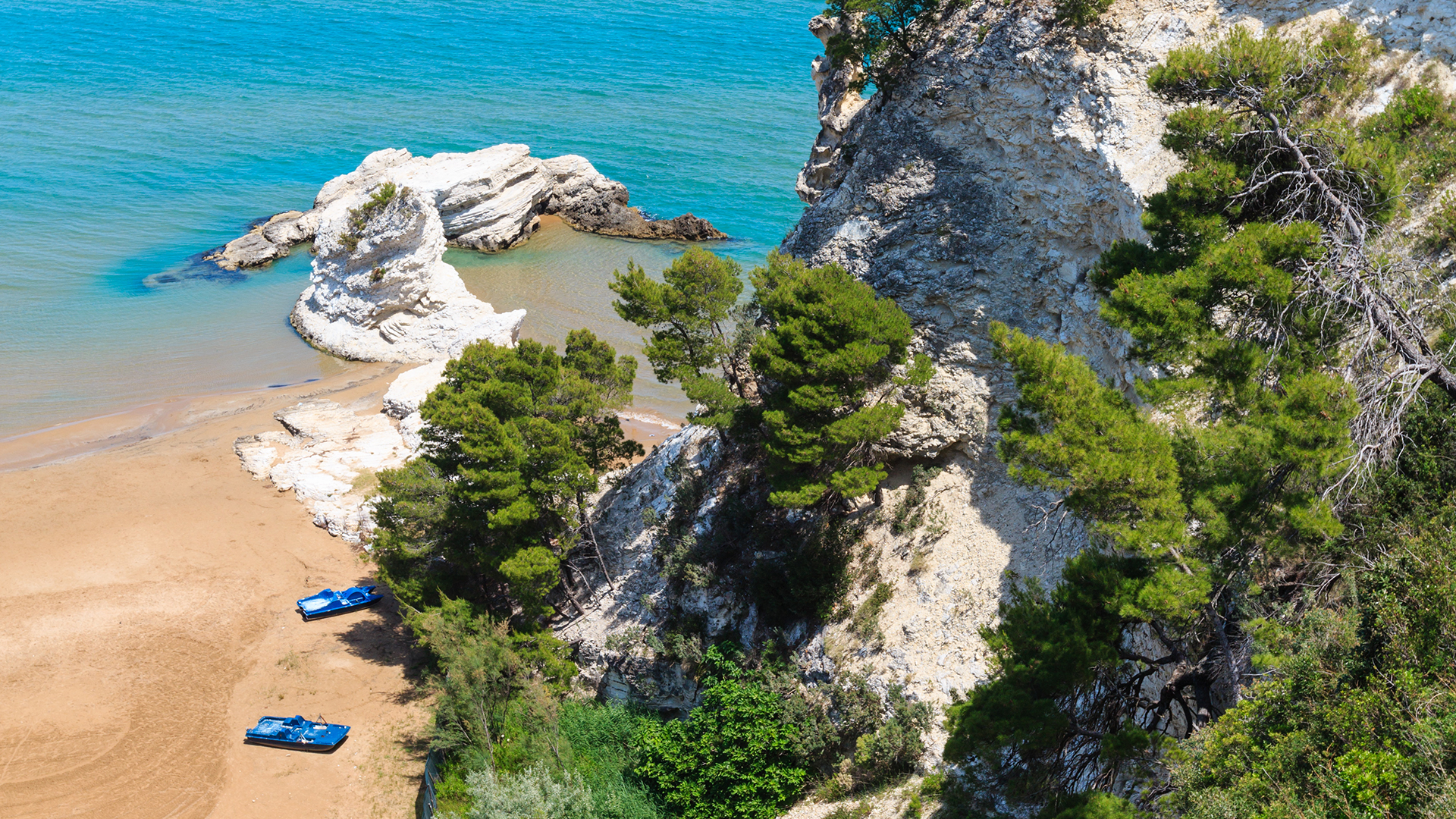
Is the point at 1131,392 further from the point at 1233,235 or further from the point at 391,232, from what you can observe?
the point at 391,232

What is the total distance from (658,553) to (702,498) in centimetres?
221

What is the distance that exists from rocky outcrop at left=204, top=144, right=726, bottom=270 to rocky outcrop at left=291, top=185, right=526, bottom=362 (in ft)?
24.1

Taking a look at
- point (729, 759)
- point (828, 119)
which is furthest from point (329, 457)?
point (828, 119)

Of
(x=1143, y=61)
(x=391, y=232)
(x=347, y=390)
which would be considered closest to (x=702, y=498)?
(x=1143, y=61)

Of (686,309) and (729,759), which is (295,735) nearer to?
(729,759)

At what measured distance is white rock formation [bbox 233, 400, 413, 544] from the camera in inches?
1339

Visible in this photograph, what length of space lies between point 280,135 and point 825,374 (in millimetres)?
72834

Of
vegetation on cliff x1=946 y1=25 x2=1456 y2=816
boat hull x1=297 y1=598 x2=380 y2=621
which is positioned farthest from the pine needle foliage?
boat hull x1=297 y1=598 x2=380 y2=621

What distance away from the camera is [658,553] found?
27.0 meters

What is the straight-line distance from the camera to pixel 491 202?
56.7 metres

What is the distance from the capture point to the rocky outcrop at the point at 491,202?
54.6m

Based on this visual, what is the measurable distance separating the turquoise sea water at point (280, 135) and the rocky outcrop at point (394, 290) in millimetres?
2497

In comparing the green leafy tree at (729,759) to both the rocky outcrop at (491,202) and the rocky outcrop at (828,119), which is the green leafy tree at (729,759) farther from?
the rocky outcrop at (491,202)

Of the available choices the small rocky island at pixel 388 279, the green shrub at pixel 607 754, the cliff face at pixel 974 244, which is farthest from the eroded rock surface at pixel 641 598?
the small rocky island at pixel 388 279
